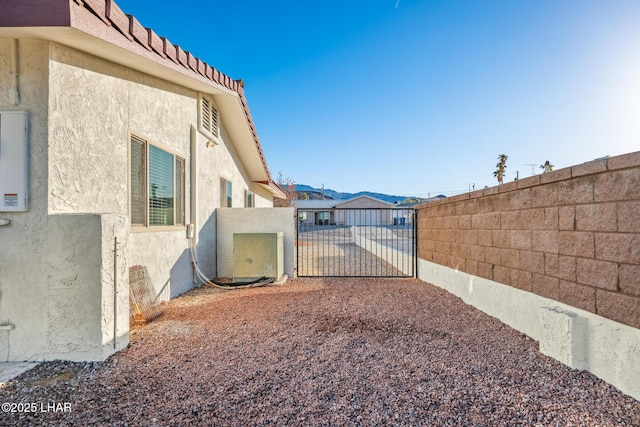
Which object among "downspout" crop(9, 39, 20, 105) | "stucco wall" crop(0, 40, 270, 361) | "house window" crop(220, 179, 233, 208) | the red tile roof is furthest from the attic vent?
"downspout" crop(9, 39, 20, 105)

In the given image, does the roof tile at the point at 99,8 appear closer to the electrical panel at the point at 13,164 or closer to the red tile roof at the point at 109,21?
the red tile roof at the point at 109,21

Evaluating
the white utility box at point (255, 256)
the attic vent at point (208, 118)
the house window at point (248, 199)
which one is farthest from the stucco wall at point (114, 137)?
the house window at point (248, 199)

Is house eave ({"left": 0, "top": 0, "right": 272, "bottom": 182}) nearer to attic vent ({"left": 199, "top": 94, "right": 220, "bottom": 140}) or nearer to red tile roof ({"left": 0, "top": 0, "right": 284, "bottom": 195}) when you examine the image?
red tile roof ({"left": 0, "top": 0, "right": 284, "bottom": 195})

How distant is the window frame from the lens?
15.3 feet

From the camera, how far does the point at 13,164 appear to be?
10.3ft

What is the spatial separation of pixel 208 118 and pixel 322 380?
6.65 metres

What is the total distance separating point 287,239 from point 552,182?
5780 mm

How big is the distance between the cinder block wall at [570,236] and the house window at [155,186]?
560 cm

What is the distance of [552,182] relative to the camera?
11.7 ft

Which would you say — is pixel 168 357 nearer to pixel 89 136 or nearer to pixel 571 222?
pixel 89 136

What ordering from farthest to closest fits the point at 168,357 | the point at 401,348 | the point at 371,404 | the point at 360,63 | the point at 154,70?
the point at 360,63 → the point at 154,70 → the point at 401,348 → the point at 168,357 → the point at 371,404

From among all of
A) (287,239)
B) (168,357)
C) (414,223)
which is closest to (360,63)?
(414,223)

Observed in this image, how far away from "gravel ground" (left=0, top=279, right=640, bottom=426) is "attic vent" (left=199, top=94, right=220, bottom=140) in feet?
14.6

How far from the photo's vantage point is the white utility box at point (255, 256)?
23.3ft
